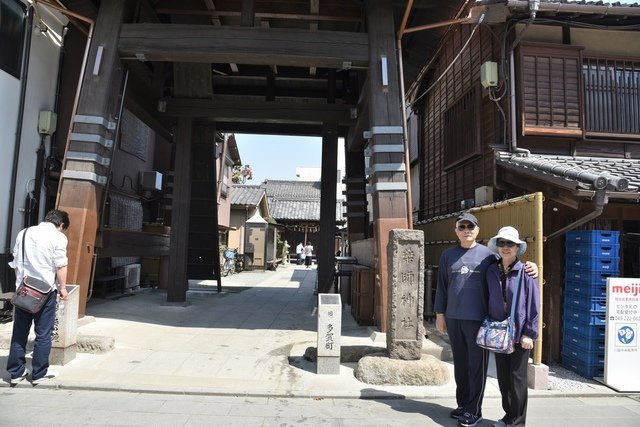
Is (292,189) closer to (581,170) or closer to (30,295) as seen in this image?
(581,170)

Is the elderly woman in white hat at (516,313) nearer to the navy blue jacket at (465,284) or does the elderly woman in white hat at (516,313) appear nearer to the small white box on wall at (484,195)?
the navy blue jacket at (465,284)

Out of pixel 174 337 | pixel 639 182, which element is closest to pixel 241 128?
pixel 174 337

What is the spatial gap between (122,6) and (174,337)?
579cm

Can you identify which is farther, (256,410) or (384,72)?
(384,72)

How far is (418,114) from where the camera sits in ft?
47.2

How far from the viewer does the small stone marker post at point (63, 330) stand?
220 inches

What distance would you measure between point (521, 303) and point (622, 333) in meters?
2.67

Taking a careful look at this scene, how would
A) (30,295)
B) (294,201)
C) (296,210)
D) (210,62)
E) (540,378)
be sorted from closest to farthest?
1. (30,295)
2. (540,378)
3. (210,62)
4. (296,210)
5. (294,201)

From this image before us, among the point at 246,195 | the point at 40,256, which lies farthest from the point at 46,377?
the point at 246,195

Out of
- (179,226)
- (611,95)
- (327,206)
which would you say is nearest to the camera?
(611,95)

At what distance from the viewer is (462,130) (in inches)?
412

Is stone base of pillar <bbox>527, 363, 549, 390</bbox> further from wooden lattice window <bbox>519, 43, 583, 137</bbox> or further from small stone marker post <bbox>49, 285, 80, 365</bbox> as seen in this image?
small stone marker post <bbox>49, 285, 80, 365</bbox>

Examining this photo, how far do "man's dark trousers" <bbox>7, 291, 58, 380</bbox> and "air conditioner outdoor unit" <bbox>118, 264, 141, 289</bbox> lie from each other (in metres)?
7.71

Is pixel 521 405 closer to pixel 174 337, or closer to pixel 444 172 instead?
pixel 174 337
